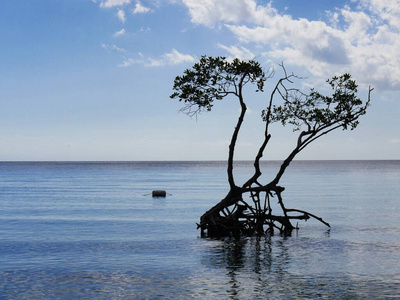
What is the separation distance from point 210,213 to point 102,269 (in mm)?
11806

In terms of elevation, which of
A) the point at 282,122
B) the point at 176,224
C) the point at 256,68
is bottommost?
the point at 176,224

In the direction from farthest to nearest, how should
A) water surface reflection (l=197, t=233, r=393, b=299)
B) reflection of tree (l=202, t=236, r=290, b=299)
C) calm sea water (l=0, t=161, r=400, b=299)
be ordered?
reflection of tree (l=202, t=236, r=290, b=299) → calm sea water (l=0, t=161, r=400, b=299) → water surface reflection (l=197, t=233, r=393, b=299)

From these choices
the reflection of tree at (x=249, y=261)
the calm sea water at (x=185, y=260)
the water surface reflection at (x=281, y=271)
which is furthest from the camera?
the reflection of tree at (x=249, y=261)

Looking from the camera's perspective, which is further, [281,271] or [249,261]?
[249,261]

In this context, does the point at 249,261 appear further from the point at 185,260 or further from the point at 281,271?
the point at 185,260

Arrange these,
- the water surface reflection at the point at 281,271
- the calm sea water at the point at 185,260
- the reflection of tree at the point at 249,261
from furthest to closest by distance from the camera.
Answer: the reflection of tree at the point at 249,261
the calm sea water at the point at 185,260
the water surface reflection at the point at 281,271

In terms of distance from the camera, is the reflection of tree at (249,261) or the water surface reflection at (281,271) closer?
the water surface reflection at (281,271)

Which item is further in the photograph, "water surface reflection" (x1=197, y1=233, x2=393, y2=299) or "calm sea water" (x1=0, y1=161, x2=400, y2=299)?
"calm sea water" (x1=0, y1=161, x2=400, y2=299)

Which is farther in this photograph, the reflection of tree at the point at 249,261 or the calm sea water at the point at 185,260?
the reflection of tree at the point at 249,261

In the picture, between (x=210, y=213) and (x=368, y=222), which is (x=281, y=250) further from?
(x=368, y=222)

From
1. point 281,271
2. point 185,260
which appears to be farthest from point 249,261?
point 185,260

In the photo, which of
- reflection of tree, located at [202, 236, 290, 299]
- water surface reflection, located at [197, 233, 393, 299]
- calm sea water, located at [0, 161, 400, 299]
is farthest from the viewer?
reflection of tree, located at [202, 236, 290, 299]

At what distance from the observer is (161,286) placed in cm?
2188

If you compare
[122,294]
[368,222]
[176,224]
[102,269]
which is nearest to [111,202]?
[176,224]
